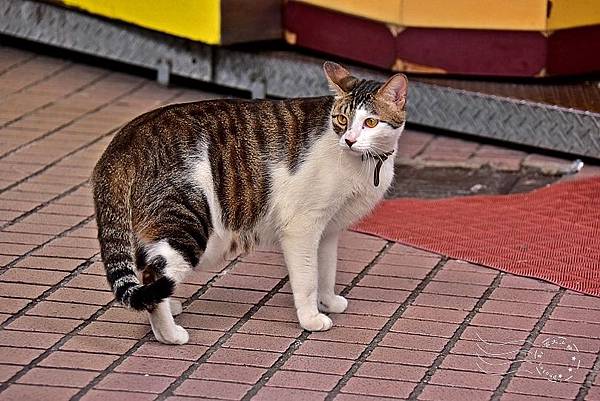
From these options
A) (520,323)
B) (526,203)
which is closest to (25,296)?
(520,323)

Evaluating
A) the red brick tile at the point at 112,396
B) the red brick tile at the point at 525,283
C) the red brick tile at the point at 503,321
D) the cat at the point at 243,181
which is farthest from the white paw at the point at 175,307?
the red brick tile at the point at 525,283

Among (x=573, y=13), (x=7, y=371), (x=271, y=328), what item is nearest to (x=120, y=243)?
(x=7, y=371)

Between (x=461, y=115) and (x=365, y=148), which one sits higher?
(x=365, y=148)

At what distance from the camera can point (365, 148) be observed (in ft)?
14.2

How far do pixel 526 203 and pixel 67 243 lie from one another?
84.7 inches

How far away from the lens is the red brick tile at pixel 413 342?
4.46m

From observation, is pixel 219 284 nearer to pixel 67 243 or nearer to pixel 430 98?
pixel 67 243

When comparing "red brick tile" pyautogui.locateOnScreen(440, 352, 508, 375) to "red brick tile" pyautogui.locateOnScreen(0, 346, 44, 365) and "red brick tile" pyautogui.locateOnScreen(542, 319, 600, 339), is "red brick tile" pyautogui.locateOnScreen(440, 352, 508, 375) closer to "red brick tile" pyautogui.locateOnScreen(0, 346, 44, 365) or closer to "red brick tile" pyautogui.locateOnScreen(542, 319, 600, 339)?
"red brick tile" pyautogui.locateOnScreen(542, 319, 600, 339)

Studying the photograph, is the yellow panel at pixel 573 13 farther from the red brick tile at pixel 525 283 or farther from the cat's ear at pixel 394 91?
Answer: the cat's ear at pixel 394 91

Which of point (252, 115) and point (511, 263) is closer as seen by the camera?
point (252, 115)

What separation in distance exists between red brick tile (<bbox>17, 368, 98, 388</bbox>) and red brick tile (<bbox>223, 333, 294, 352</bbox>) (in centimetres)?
54

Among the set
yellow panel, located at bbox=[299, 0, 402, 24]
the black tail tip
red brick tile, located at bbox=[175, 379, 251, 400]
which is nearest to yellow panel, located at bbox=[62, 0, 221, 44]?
yellow panel, located at bbox=[299, 0, 402, 24]

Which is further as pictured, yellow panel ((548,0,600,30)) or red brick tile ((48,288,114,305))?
yellow panel ((548,0,600,30))

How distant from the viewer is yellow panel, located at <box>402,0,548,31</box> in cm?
666
